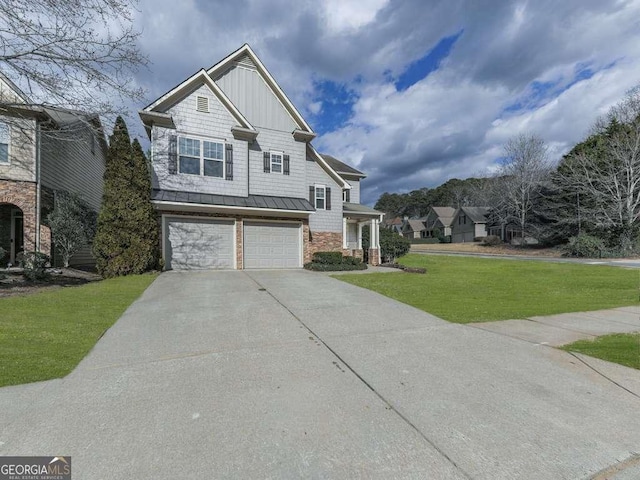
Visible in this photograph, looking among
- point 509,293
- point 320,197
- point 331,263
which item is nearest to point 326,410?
point 509,293

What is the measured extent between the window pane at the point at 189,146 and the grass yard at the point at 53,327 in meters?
6.93

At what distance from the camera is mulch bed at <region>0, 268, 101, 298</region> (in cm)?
957

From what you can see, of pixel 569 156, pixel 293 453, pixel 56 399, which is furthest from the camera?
A: pixel 569 156

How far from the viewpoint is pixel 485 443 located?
2.68m

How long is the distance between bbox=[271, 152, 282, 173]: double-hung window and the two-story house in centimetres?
5

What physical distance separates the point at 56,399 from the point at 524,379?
16.5ft

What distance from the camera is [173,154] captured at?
1423cm

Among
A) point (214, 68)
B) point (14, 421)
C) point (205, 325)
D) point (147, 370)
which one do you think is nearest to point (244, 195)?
point (214, 68)

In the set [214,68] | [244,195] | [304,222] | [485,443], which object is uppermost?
[214,68]

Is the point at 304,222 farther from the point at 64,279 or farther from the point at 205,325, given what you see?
the point at 205,325

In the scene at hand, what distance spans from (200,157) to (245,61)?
5896mm

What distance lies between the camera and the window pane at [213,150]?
1492 cm

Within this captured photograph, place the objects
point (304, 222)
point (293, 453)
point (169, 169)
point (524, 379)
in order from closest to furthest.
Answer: point (293, 453) → point (524, 379) → point (169, 169) → point (304, 222)

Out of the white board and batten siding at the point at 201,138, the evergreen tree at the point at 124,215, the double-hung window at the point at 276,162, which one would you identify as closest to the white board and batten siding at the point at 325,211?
the double-hung window at the point at 276,162
